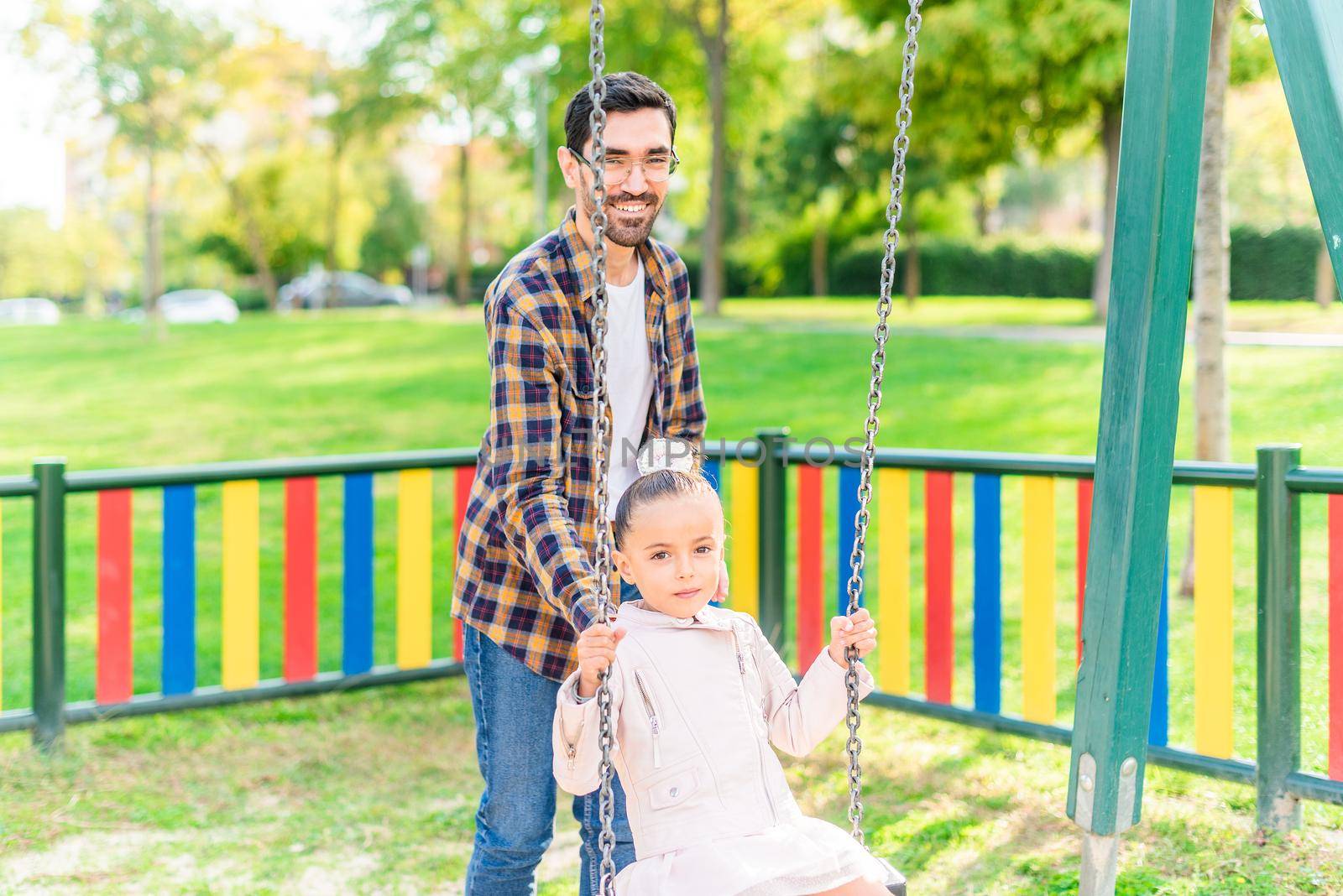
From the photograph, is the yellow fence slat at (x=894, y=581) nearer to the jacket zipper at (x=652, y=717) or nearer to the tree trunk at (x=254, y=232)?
the jacket zipper at (x=652, y=717)

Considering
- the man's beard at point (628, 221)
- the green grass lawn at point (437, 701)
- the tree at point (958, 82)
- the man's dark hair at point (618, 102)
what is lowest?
the green grass lawn at point (437, 701)

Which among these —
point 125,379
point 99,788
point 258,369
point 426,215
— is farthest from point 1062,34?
point 426,215

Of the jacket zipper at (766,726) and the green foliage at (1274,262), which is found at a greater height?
the green foliage at (1274,262)

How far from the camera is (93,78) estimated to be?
81.4ft

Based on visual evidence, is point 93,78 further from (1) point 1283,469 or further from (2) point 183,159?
(1) point 1283,469

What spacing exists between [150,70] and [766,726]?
26.0 metres

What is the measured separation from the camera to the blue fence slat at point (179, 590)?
4.77 m

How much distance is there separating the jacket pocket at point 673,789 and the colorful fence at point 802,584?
2.08 metres

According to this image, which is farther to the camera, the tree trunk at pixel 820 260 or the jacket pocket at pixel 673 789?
the tree trunk at pixel 820 260

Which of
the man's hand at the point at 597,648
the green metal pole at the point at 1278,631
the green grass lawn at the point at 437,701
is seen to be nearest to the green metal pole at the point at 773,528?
the green grass lawn at the point at 437,701

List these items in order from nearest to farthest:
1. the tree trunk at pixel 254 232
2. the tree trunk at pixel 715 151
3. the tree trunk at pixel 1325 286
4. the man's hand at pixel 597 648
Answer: the man's hand at pixel 597 648 → the tree trunk at pixel 1325 286 → the tree trunk at pixel 715 151 → the tree trunk at pixel 254 232

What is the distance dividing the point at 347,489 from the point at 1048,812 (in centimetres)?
267

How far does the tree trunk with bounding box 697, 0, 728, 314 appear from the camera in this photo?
18.8 meters

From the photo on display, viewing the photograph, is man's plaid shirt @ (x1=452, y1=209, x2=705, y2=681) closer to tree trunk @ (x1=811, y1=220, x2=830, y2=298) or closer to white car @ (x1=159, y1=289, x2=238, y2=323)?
tree trunk @ (x1=811, y1=220, x2=830, y2=298)
